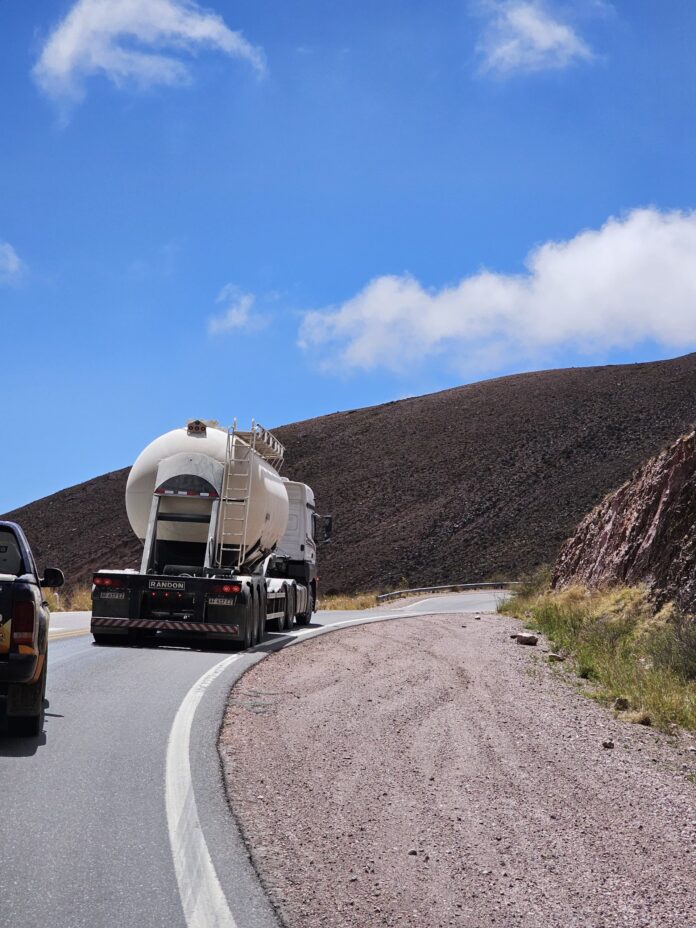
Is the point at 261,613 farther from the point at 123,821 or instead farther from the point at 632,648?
the point at 123,821

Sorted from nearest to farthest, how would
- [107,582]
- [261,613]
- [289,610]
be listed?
[107,582] < [261,613] < [289,610]

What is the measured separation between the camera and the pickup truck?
7.93 meters

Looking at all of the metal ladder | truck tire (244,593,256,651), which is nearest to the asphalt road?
truck tire (244,593,256,651)

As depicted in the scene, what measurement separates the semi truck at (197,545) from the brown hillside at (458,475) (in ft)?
144

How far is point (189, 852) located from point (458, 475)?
74.2 m

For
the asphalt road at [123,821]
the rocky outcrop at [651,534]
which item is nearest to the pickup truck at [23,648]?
the asphalt road at [123,821]

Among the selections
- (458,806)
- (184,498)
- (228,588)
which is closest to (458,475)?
(184,498)

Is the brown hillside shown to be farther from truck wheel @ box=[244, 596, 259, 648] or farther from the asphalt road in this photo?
the asphalt road

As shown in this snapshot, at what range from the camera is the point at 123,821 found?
591 centimetres

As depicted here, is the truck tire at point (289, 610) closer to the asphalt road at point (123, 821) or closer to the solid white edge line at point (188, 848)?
the asphalt road at point (123, 821)

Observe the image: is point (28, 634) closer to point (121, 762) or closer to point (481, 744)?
point (121, 762)

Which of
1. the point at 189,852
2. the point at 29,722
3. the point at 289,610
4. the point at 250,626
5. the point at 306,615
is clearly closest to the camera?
the point at 189,852

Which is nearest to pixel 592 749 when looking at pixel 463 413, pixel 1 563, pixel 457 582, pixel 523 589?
pixel 1 563

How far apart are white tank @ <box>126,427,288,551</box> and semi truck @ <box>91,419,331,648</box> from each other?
0.02 meters
